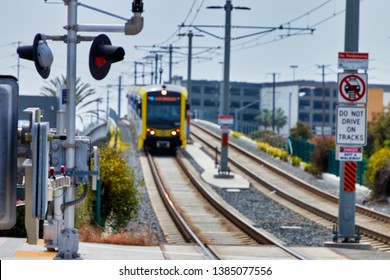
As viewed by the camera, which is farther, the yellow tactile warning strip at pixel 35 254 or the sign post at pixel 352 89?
the sign post at pixel 352 89

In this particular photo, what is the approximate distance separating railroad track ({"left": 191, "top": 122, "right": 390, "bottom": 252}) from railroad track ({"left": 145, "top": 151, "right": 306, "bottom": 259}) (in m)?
1.44

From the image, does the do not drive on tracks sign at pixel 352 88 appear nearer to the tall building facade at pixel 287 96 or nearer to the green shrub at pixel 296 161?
the tall building facade at pixel 287 96

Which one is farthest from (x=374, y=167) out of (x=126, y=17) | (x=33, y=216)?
(x=33, y=216)

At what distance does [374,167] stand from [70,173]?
43.2 feet

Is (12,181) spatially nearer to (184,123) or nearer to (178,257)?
(178,257)

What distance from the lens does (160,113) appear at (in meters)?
27.6

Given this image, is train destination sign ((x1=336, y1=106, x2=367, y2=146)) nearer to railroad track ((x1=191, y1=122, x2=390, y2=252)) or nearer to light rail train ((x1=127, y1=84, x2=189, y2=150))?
railroad track ((x1=191, y1=122, x2=390, y2=252))

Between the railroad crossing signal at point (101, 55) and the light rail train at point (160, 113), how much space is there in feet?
64.2

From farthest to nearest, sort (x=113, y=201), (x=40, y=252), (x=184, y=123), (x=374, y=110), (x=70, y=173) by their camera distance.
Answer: (x=374, y=110) < (x=184, y=123) < (x=113, y=201) < (x=40, y=252) < (x=70, y=173)

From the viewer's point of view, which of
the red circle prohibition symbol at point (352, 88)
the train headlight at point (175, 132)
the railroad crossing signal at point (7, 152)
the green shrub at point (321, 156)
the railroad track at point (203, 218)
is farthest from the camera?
the train headlight at point (175, 132)

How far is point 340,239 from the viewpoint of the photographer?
12414mm

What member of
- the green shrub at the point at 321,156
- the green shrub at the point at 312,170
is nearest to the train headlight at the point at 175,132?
the green shrub at the point at 312,170

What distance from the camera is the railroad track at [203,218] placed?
11566 millimetres

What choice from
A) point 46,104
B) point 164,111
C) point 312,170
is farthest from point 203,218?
point 164,111
